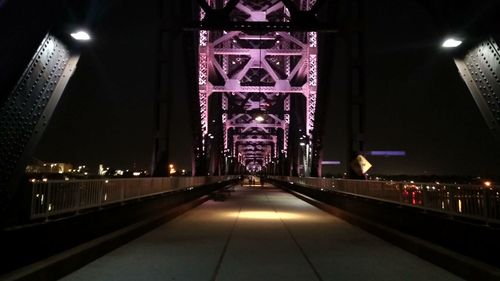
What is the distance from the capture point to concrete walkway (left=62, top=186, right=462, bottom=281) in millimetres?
7773

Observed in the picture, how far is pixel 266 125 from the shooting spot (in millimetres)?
96500

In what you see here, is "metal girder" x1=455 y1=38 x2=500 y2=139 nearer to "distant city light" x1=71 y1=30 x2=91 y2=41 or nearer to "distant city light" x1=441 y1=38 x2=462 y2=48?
"distant city light" x1=441 y1=38 x2=462 y2=48

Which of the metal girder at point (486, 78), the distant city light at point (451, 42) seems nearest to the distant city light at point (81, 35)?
the distant city light at point (451, 42)

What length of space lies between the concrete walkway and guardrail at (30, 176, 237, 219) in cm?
160

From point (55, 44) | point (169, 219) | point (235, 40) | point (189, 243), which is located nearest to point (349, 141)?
point (169, 219)

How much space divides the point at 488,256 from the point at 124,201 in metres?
11.6

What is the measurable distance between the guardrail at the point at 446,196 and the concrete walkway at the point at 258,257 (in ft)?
4.50

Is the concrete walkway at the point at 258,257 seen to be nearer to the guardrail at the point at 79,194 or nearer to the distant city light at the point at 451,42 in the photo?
the guardrail at the point at 79,194

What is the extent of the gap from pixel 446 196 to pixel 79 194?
26.8 feet

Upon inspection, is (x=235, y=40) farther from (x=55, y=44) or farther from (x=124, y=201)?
(x=55, y=44)

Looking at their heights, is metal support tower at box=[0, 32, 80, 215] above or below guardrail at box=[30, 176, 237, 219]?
above

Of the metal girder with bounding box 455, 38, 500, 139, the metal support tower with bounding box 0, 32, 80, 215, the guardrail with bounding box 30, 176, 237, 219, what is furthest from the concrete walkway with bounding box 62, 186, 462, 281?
the metal girder with bounding box 455, 38, 500, 139

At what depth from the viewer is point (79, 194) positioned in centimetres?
1200

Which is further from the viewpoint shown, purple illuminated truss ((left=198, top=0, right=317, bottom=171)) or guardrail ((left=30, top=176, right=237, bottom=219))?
purple illuminated truss ((left=198, top=0, right=317, bottom=171))
